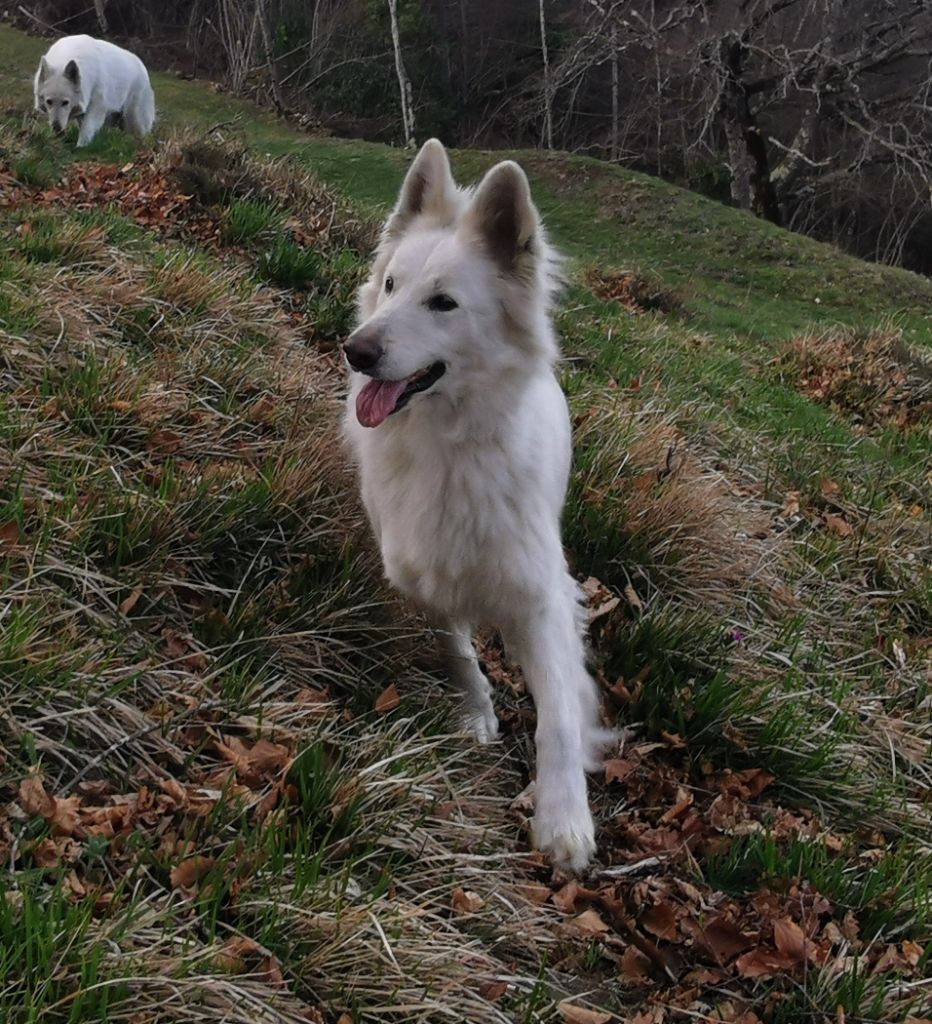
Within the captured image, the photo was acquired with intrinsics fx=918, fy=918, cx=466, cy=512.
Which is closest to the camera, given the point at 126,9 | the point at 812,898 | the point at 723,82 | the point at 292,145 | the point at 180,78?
the point at 812,898

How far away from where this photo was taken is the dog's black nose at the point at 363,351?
7.91 ft

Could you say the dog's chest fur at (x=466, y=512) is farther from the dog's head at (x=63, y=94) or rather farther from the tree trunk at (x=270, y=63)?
the tree trunk at (x=270, y=63)

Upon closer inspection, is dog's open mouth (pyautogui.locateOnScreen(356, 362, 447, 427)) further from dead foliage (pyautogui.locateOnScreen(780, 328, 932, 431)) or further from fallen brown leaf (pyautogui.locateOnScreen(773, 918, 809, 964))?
dead foliage (pyautogui.locateOnScreen(780, 328, 932, 431))

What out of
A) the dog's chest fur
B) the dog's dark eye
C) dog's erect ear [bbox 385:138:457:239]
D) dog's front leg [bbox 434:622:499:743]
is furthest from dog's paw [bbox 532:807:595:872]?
dog's erect ear [bbox 385:138:457:239]

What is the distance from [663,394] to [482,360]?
341cm

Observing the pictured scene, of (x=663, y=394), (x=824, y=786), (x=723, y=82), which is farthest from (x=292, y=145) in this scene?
(x=824, y=786)

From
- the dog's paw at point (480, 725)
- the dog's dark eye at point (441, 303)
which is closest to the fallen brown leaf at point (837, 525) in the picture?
the dog's paw at point (480, 725)

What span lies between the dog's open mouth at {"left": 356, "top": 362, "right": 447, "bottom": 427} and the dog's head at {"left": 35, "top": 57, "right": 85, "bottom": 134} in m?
8.16

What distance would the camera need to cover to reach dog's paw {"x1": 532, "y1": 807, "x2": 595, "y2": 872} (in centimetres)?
250

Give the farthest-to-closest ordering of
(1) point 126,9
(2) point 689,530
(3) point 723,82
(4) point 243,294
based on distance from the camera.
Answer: (1) point 126,9
(3) point 723,82
(4) point 243,294
(2) point 689,530

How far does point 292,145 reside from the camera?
16.7 metres

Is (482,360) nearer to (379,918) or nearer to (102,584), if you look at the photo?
(102,584)

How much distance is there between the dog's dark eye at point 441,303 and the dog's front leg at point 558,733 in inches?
36.1

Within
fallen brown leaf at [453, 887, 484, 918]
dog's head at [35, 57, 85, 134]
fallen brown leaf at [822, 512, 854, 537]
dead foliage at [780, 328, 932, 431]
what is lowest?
dead foliage at [780, 328, 932, 431]
